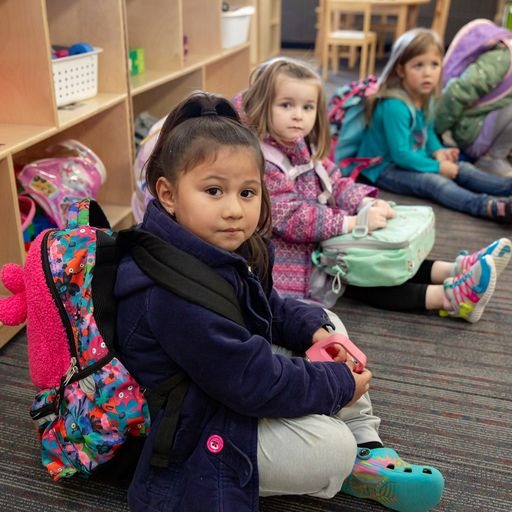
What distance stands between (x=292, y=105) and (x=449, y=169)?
1.18 meters

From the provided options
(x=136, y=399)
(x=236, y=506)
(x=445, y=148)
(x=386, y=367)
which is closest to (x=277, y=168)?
(x=386, y=367)

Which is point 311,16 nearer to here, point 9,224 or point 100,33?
point 100,33

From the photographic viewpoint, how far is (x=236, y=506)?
941 millimetres

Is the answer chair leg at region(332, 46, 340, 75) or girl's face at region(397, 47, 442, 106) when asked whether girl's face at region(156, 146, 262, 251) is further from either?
chair leg at region(332, 46, 340, 75)

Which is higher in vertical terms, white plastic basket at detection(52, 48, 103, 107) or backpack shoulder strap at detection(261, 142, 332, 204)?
white plastic basket at detection(52, 48, 103, 107)

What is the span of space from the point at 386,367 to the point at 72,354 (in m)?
0.81

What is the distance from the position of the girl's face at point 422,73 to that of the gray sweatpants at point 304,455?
5.72 feet

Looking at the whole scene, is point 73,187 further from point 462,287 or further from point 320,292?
point 462,287

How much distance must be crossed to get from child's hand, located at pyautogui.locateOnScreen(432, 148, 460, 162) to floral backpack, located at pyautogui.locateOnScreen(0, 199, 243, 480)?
76.3 inches

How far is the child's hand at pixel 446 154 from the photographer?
2672 mm

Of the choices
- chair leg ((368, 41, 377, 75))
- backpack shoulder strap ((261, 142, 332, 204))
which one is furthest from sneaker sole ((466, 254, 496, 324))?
chair leg ((368, 41, 377, 75))

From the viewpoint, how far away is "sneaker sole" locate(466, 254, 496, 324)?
1.61 m

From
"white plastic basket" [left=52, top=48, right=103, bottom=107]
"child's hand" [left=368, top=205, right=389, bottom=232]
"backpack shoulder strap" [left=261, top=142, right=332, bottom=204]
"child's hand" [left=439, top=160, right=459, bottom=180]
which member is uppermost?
"white plastic basket" [left=52, top=48, right=103, bottom=107]

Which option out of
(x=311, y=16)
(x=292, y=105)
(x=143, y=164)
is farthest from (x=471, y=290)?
(x=311, y=16)
